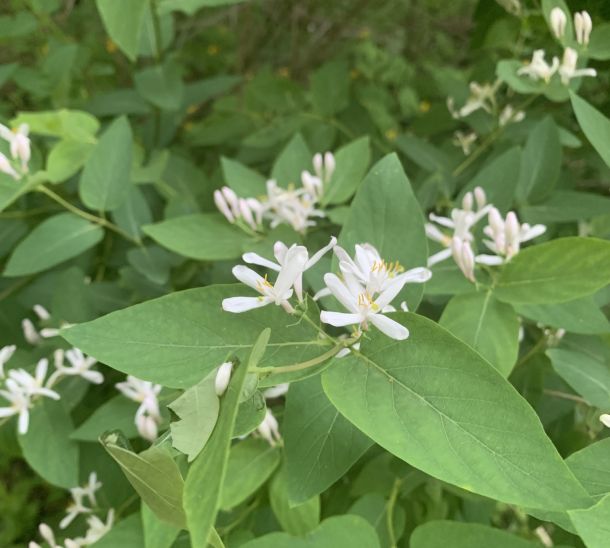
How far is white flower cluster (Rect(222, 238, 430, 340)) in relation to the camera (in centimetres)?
63

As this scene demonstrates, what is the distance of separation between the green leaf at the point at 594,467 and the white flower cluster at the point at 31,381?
0.71m

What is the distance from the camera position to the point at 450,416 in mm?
594

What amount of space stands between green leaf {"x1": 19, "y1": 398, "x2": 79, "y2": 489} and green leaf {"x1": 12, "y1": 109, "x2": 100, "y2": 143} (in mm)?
531

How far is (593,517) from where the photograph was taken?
0.55m

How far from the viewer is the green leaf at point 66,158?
4.03 ft

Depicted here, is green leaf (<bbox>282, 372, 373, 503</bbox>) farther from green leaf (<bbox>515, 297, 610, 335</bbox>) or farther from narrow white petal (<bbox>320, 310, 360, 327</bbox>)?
green leaf (<bbox>515, 297, 610, 335</bbox>)

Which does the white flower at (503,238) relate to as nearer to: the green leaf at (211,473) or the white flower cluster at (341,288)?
the white flower cluster at (341,288)

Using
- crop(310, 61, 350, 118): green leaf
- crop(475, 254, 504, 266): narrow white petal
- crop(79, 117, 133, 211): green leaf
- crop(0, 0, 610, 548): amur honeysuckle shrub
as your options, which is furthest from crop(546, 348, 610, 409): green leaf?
crop(310, 61, 350, 118): green leaf

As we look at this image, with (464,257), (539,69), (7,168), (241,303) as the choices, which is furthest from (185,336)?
(539,69)

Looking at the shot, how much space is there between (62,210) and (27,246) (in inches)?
13.0

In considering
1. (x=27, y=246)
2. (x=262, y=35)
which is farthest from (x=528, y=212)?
(x=262, y=35)

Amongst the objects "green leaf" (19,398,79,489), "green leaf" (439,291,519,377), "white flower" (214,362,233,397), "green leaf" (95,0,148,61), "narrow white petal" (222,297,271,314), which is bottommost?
"green leaf" (19,398,79,489)

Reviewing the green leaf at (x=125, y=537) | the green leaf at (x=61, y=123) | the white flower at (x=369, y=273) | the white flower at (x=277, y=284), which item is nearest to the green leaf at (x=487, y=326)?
the white flower at (x=369, y=273)

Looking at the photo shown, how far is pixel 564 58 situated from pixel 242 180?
574mm
